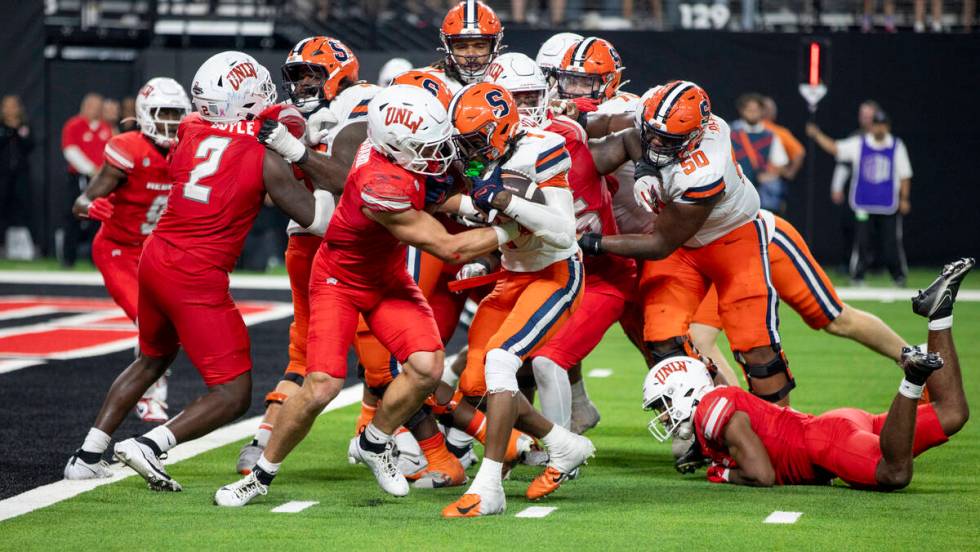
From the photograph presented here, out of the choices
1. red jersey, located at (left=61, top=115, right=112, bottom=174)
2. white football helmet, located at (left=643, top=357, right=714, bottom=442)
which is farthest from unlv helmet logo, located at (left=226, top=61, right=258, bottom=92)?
red jersey, located at (left=61, top=115, right=112, bottom=174)

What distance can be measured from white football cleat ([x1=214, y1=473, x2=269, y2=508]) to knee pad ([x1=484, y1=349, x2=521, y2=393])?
39.9 inches

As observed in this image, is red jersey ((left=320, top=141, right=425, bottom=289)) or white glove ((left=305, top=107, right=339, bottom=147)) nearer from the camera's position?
red jersey ((left=320, top=141, right=425, bottom=289))

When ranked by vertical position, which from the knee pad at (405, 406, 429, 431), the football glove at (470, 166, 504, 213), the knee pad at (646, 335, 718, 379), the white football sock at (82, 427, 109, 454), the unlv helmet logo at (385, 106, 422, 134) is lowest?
the white football sock at (82, 427, 109, 454)

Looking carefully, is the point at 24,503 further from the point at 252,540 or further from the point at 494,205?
the point at 494,205

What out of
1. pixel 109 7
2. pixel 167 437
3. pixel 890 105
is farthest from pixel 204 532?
pixel 109 7

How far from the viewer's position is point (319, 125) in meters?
7.12

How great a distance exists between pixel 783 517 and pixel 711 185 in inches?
61.6

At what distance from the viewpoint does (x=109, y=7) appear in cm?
2011

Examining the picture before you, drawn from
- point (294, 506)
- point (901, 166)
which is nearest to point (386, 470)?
point (294, 506)

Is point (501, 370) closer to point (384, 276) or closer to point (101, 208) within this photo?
point (384, 276)

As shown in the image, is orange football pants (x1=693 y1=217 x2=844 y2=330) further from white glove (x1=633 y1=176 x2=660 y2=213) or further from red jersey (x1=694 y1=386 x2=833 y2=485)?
red jersey (x1=694 y1=386 x2=833 y2=485)

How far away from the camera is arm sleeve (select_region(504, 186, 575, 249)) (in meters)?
5.79

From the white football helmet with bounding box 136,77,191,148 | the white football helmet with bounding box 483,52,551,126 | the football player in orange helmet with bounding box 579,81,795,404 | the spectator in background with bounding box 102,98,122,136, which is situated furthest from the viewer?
the spectator in background with bounding box 102,98,122,136

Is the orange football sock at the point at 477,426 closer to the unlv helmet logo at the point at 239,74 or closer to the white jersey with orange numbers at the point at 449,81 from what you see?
the white jersey with orange numbers at the point at 449,81
